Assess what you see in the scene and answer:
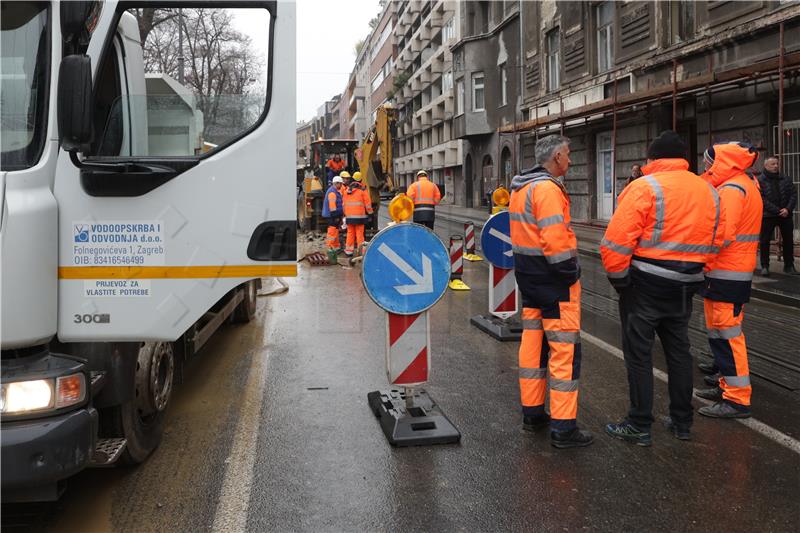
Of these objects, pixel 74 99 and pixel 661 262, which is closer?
pixel 74 99

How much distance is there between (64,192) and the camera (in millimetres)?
3238

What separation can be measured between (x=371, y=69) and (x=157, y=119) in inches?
3442

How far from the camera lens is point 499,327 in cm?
759

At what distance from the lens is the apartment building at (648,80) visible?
13.8 m

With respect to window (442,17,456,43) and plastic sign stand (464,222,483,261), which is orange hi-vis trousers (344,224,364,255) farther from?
window (442,17,456,43)

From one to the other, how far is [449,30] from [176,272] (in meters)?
46.0

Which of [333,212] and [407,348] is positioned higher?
[333,212]

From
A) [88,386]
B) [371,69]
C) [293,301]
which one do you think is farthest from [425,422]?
[371,69]

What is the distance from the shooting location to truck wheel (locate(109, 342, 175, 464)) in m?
3.69

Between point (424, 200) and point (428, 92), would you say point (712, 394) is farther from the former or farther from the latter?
point (428, 92)

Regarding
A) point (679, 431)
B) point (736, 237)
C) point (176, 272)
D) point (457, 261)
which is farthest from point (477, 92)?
point (176, 272)

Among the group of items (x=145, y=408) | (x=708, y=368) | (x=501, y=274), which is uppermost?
(x=501, y=274)

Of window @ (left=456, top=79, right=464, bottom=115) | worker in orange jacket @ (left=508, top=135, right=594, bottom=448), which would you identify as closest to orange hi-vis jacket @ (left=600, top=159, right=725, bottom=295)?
worker in orange jacket @ (left=508, top=135, right=594, bottom=448)

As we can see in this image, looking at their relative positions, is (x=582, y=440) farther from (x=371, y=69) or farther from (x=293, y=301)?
(x=371, y=69)
